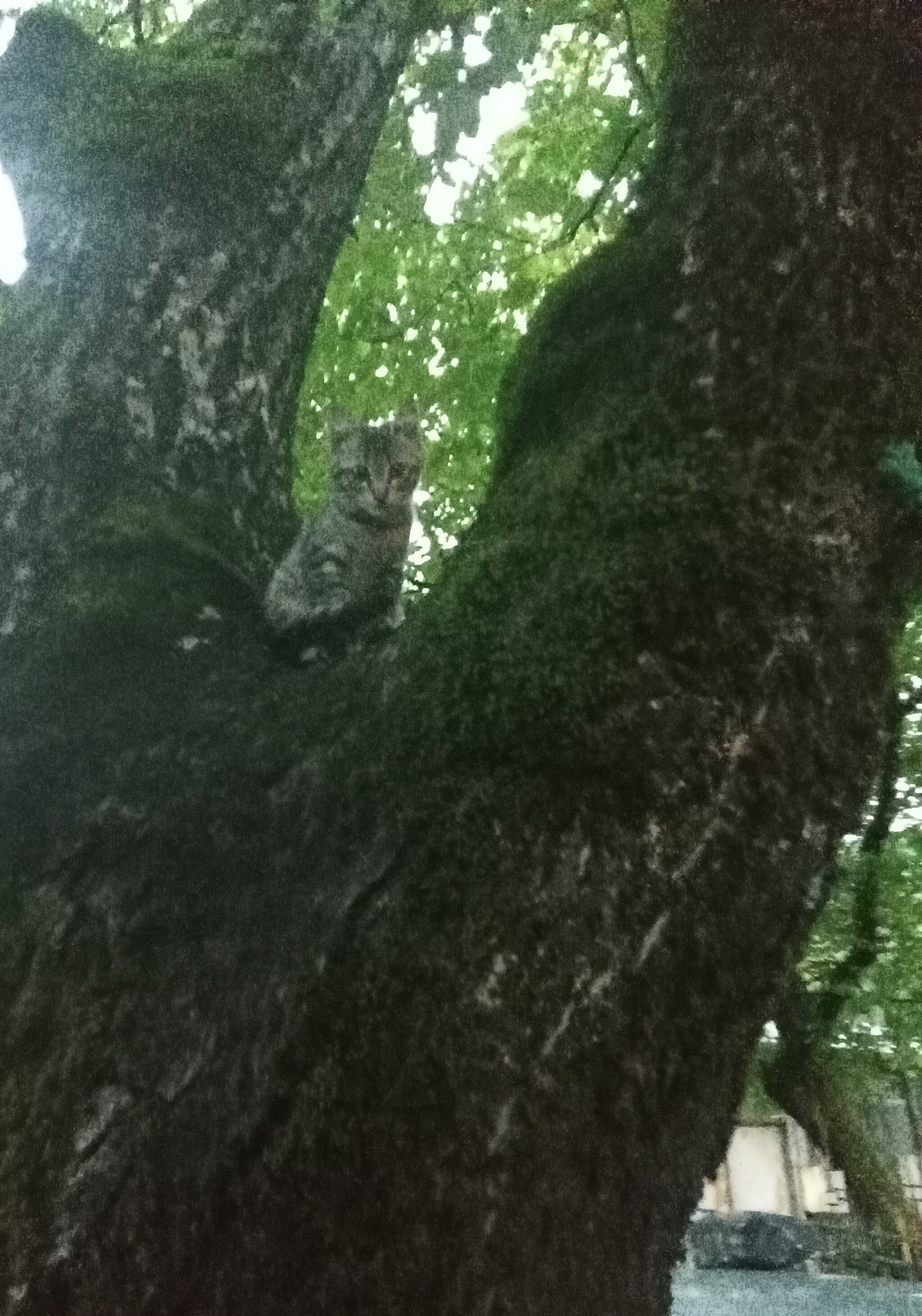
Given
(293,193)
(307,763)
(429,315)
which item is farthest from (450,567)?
(429,315)

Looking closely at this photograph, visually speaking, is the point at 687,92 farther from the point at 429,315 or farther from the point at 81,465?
the point at 429,315

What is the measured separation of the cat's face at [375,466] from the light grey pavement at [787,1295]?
5179 mm

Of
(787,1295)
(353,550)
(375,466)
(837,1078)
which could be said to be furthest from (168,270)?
(837,1078)

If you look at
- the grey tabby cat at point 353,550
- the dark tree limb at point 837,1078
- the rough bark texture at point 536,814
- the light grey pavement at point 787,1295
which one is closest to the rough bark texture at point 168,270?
the grey tabby cat at point 353,550

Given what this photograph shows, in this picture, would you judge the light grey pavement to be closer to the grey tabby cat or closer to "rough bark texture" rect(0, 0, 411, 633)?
the grey tabby cat

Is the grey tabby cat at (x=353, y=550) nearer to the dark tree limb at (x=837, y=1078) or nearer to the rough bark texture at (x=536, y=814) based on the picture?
the rough bark texture at (x=536, y=814)

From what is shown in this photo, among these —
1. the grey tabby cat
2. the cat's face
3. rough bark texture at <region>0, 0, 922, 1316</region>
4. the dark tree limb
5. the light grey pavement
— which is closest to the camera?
rough bark texture at <region>0, 0, 922, 1316</region>

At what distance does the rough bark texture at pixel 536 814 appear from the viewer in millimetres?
1313

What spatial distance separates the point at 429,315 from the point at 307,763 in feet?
17.4

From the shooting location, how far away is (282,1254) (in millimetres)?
1254

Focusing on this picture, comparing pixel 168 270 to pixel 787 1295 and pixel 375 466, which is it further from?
pixel 787 1295

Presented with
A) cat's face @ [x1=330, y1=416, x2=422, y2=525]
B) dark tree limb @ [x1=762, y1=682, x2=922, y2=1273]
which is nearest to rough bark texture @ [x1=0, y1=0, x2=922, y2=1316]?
cat's face @ [x1=330, y1=416, x2=422, y2=525]

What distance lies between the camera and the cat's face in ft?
8.73

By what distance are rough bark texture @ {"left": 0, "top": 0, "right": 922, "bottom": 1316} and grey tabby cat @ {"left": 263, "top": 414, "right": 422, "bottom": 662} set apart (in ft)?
0.79
